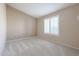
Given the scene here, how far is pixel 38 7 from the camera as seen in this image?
50.5 inches

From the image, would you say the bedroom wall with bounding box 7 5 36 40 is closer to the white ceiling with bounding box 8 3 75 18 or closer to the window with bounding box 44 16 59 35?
the white ceiling with bounding box 8 3 75 18

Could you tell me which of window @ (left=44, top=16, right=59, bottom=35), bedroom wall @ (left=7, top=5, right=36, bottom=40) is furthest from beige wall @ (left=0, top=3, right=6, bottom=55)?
window @ (left=44, top=16, right=59, bottom=35)

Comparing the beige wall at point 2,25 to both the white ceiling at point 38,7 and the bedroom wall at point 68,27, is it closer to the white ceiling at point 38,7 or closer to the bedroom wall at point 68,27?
the white ceiling at point 38,7

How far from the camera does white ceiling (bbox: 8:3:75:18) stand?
3.96 ft

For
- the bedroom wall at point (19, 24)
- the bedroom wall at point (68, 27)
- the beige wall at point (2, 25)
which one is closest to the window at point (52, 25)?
the bedroom wall at point (68, 27)

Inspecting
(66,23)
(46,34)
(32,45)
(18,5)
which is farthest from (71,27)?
(18,5)

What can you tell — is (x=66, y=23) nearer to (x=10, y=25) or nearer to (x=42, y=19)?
(x=42, y=19)

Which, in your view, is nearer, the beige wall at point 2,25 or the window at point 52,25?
the beige wall at point 2,25

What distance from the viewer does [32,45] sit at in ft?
4.45

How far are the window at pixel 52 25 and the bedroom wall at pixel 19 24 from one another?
20 centimetres

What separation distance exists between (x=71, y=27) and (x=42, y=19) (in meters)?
0.48

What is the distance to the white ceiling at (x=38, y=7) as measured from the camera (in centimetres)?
121

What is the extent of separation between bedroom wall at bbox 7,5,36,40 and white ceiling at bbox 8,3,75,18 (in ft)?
0.24

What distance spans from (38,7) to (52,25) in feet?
1.20
